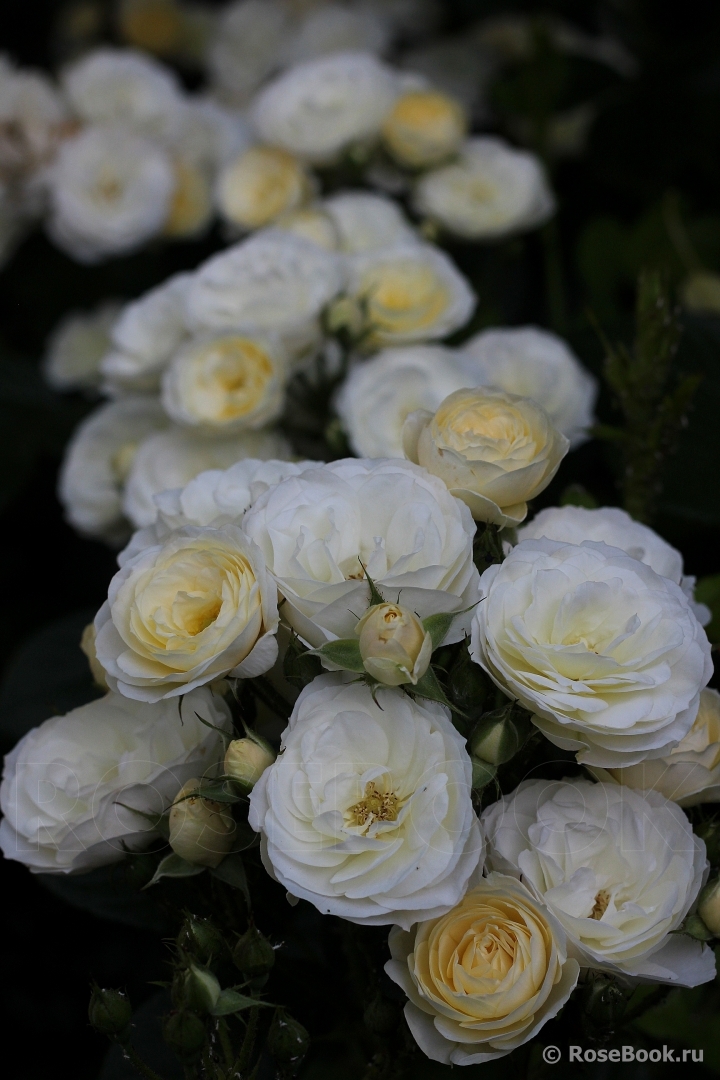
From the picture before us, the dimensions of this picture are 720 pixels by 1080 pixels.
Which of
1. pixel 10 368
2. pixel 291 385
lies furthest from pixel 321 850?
pixel 10 368

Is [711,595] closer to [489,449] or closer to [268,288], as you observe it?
[489,449]

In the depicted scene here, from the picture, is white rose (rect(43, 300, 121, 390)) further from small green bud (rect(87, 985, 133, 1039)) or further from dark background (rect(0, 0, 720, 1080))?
small green bud (rect(87, 985, 133, 1039))

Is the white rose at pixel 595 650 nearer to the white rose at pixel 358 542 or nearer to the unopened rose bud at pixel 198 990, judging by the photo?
the white rose at pixel 358 542

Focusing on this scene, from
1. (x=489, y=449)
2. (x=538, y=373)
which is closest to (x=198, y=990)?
(x=489, y=449)

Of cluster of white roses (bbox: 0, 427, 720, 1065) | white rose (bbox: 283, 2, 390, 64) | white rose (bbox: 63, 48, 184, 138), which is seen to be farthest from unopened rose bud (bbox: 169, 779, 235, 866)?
white rose (bbox: 283, 2, 390, 64)

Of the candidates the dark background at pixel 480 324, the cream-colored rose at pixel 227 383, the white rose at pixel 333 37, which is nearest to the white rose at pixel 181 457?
the cream-colored rose at pixel 227 383

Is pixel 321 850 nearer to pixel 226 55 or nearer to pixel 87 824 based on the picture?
pixel 87 824
